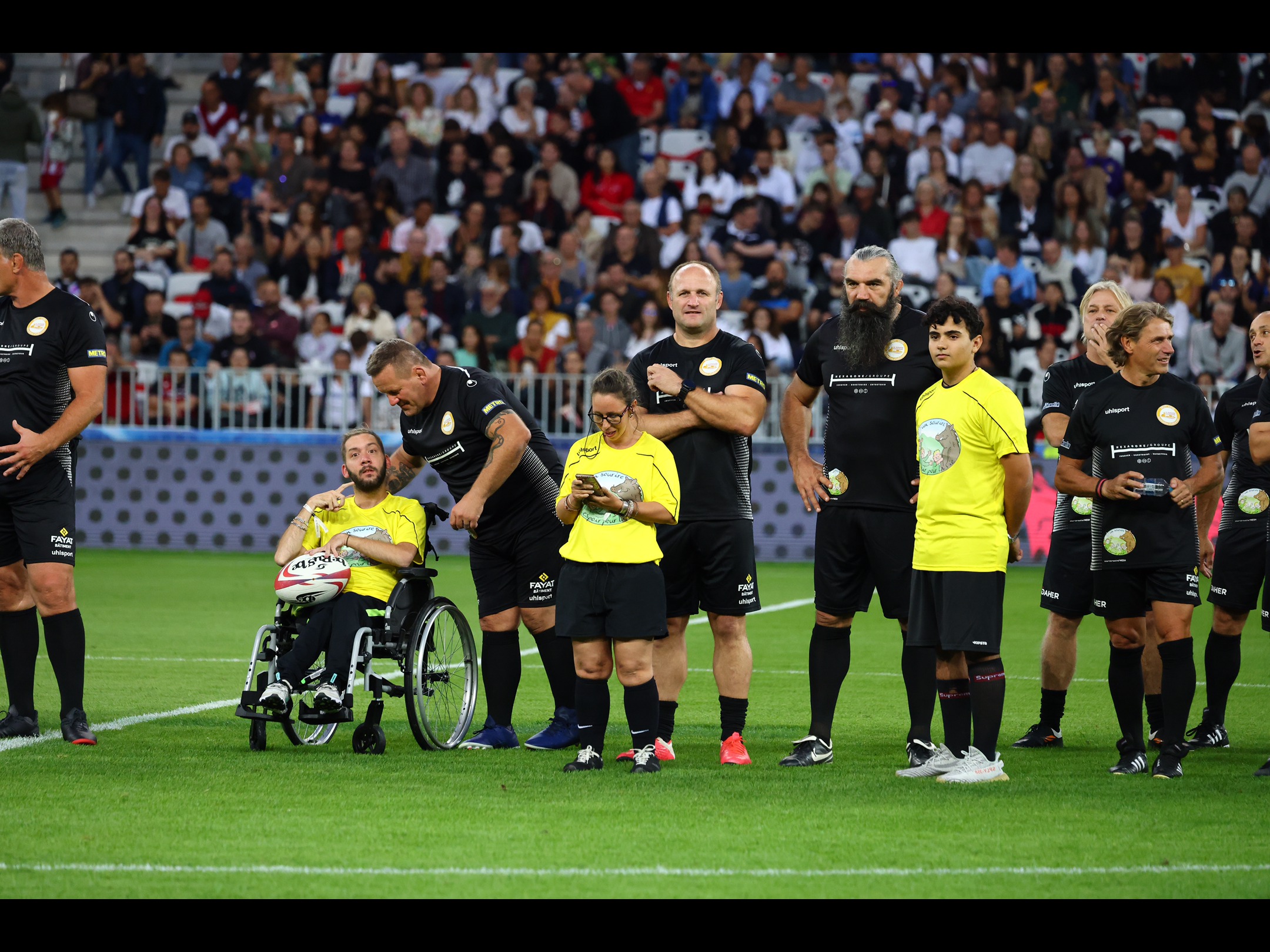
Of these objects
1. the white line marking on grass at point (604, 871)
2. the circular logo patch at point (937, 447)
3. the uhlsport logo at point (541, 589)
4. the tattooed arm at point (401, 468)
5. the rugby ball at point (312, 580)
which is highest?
the circular logo patch at point (937, 447)

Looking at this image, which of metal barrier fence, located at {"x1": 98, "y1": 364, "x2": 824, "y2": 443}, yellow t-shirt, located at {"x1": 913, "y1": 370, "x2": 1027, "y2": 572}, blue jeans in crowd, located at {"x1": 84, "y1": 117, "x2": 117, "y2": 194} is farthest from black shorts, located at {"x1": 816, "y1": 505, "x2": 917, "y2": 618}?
blue jeans in crowd, located at {"x1": 84, "y1": 117, "x2": 117, "y2": 194}

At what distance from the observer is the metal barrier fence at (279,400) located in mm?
17500

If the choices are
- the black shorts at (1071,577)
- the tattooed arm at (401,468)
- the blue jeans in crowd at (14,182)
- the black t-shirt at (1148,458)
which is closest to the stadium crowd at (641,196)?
the blue jeans in crowd at (14,182)

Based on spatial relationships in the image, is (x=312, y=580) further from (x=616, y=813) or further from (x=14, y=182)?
(x=14, y=182)

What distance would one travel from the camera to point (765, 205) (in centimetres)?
2047

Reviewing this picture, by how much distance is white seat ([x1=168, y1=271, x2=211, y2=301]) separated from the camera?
20391 mm

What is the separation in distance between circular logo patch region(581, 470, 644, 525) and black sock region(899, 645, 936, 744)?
1.37 metres

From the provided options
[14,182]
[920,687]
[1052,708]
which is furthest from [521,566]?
[14,182]

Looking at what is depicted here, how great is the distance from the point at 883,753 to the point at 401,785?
224cm

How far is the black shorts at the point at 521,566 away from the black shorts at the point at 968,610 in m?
1.89

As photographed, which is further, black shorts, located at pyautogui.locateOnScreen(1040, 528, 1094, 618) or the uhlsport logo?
black shorts, located at pyautogui.locateOnScreen(1040, 528, 1094, 618)

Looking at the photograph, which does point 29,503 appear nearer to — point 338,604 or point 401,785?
point 338,604

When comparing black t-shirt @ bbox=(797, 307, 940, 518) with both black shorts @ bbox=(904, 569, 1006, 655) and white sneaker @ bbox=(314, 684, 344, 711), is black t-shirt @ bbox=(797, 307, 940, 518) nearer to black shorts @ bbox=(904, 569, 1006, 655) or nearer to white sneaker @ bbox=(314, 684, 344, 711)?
black shorts @ bbox=(904, 569, 1006, 655)

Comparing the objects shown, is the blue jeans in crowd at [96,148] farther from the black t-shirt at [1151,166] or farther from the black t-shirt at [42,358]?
the black t-shirt at [42,358]
